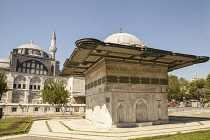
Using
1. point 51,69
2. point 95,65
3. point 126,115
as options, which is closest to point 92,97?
point 95,65

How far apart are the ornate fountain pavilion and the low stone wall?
55.7 ft

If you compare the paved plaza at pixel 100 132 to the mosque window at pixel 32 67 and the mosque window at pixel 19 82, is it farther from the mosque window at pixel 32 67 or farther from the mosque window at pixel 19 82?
the mosque window at pixel 32 67

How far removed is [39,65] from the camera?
59094 millimetres

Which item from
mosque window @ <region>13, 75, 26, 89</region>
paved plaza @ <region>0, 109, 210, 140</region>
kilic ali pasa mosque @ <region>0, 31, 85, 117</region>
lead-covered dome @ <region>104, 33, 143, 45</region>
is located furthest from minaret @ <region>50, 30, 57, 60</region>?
paved plaza @ <region>0, 109, 210, 140</region>

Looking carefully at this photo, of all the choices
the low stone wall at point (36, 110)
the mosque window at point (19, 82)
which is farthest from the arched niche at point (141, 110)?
the mosque window at point (19, 82)

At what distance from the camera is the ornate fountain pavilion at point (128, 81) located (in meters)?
12.1

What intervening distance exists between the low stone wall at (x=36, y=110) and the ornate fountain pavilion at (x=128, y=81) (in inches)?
668

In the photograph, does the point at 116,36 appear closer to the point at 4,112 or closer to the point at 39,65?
the point at 4,112

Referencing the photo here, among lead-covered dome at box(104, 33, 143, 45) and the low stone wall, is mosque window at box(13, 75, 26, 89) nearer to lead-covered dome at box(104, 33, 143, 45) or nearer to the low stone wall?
the low stone wall

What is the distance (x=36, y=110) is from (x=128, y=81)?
2175 cm

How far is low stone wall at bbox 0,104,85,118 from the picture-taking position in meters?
26.7

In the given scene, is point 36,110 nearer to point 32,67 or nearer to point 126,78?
point 126,78

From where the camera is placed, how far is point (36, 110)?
28656mm

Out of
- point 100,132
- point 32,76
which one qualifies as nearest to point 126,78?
point 100,132
